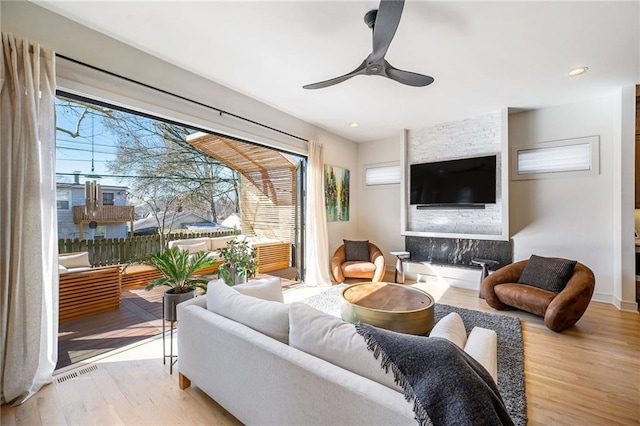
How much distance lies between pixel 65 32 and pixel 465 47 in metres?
3.31

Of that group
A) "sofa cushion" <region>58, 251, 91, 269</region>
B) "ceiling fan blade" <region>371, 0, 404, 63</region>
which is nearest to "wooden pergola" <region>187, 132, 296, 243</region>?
"sofa cushion" <region>58, 251, 91, 269</region>

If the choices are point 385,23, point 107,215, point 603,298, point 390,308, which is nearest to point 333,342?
point 390,308

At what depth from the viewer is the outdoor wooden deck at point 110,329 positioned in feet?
7.48

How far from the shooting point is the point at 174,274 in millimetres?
2123

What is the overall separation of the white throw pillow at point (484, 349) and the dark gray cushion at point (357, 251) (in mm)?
3270

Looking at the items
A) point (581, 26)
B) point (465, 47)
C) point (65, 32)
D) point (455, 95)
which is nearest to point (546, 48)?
point (581, 26)

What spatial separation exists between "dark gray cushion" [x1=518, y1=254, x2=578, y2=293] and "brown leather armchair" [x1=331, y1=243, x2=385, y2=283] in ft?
6.01

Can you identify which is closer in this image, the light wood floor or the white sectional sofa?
the white sectional sofa

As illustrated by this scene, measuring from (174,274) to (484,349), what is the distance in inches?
84.9

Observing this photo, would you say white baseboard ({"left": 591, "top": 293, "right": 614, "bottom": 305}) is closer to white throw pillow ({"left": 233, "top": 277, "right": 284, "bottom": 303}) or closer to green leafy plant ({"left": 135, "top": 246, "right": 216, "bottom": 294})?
white throw pillow ({"left": 233, "top": 277, "right": 284, "bottom": 303})

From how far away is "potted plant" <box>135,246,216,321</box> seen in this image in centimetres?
208

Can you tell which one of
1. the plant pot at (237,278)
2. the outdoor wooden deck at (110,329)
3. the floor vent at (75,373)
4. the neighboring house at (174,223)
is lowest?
the floor vent at (75,373)

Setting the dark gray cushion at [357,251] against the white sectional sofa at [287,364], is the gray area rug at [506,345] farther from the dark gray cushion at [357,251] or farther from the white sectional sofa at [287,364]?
the dark gray cushion at [357,251]

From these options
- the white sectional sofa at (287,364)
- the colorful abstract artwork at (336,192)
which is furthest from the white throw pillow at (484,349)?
the colorful abstract artwork at (336,192)
